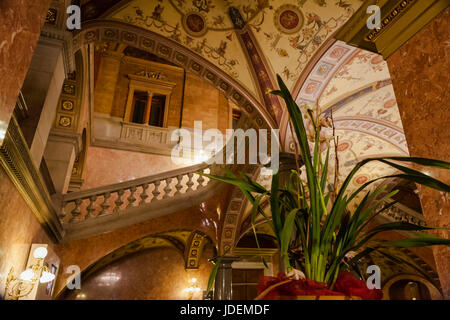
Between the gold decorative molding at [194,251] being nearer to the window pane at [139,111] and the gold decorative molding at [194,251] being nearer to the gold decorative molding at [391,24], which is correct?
the window pane at [139,111]

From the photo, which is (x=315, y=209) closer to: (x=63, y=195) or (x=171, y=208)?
(x=63, y=195)

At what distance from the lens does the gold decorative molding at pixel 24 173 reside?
9.61 feet

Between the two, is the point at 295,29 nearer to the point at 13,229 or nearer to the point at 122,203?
the point at 122,203

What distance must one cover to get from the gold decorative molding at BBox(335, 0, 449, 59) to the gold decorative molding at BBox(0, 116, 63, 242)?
310cm

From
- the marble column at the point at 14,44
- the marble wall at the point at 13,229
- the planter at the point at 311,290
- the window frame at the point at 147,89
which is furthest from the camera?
the window frame at the point at 147,89

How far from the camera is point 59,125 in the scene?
6867 millimetres

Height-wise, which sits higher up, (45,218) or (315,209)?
(45,218)

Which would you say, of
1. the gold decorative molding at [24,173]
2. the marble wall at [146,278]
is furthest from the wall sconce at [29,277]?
the marble wall at [146,278]

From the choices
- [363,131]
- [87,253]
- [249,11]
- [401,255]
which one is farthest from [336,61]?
[401,255]

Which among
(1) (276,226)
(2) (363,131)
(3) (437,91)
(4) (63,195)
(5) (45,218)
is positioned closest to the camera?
(1) (276,226)

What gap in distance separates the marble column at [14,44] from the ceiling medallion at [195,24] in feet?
14.9

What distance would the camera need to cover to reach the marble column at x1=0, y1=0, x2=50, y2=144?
1735mm

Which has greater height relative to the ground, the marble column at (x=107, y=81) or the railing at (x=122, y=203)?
the marble column at (x=107, y=81)
